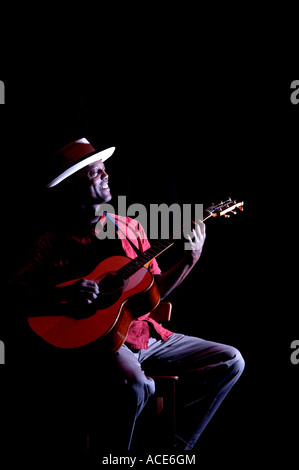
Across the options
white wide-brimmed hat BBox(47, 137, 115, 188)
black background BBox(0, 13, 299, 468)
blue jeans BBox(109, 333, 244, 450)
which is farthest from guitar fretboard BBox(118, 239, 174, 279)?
black background BBox(0, 13, 299, 468)

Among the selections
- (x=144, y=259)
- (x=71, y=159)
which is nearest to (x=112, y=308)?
(x=144, y=259)

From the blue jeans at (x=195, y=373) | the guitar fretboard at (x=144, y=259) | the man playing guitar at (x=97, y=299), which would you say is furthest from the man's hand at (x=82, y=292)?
the blue jeans at (x=195, y=373)

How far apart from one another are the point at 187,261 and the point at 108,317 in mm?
575

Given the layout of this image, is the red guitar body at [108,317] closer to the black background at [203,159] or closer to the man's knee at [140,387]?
the man's knee at [140,387]

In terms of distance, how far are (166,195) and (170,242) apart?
1.02m

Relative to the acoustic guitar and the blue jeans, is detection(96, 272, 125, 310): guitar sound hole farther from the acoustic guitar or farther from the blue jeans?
the blue jeans

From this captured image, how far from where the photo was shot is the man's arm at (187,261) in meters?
2.01

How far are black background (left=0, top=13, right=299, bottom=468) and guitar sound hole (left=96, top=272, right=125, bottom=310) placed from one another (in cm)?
82

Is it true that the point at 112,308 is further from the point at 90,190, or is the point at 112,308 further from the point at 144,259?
the point at 90,190

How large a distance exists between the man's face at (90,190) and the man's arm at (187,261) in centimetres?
67

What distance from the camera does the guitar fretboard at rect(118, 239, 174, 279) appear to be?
77.1 inches

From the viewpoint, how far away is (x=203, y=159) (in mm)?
2920
